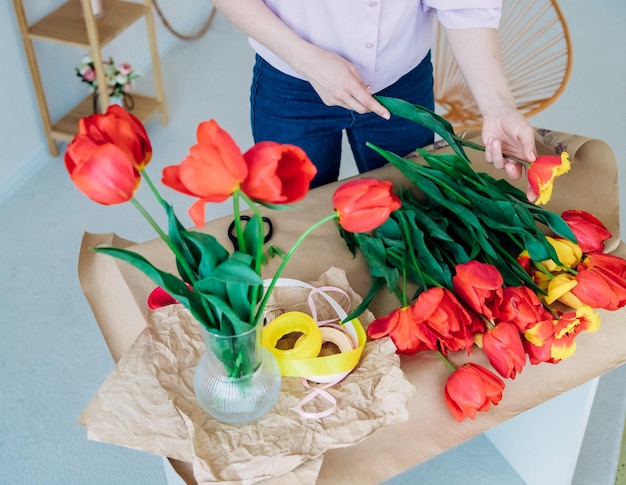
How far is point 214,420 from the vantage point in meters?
0.78

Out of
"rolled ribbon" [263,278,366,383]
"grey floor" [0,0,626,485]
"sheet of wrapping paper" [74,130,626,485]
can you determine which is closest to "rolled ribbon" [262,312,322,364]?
"rolled ribbon" [263,278,366,383]

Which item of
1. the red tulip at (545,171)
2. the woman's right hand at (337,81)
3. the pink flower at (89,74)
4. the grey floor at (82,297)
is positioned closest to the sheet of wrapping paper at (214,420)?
the red tulip at (545,171)

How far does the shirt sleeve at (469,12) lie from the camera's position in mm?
1088

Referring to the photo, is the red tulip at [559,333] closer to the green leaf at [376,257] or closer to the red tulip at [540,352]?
the red tulip at [540,352]

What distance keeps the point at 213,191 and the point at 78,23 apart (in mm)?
1817

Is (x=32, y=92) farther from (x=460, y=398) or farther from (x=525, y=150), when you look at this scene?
(x=460, y=398)

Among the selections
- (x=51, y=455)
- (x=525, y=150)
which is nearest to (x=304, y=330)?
(x=525, y=150)

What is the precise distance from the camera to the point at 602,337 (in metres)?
0.92

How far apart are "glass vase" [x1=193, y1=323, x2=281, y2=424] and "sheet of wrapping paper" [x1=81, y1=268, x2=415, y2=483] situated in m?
0.02

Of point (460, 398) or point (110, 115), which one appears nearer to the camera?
point (110, 115)

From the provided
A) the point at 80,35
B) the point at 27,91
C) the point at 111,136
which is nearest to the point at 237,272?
the point at 111,136

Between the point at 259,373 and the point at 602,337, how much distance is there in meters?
0.45

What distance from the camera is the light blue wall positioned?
2125 millimetres

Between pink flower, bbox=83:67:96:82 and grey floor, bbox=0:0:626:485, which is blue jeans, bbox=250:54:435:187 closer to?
grey floor, bbox=0:0:626:485
